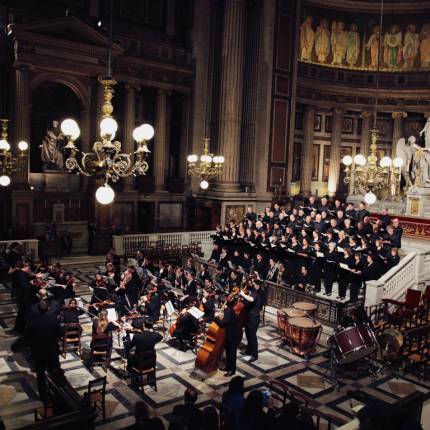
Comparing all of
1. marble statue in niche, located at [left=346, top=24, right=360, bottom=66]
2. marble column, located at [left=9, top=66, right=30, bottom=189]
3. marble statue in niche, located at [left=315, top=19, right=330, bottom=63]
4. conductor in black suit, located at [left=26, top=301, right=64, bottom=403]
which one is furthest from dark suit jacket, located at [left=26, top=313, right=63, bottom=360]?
marble statue in niche, located at [left=346, top=24, right=360, bottom=66]

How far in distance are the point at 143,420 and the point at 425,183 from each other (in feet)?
53.9

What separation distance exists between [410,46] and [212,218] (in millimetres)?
14943

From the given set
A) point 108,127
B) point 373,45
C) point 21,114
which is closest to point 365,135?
point 373,45

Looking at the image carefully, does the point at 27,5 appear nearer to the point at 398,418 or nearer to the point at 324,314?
the point at 324,314

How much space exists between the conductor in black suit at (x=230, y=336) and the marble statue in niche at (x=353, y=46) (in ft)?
73.8

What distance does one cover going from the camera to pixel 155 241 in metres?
19.9

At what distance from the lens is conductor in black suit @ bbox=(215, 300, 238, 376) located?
969 cm

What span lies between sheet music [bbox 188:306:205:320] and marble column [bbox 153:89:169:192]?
14.1m

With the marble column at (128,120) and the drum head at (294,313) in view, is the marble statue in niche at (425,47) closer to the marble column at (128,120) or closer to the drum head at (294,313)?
the marble column at (128,120)

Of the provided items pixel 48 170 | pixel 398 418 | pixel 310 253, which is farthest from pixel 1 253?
pixel 398 418

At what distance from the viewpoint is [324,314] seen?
40.8ft

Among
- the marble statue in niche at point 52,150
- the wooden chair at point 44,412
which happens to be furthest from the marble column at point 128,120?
the wooden chair at point 44,412

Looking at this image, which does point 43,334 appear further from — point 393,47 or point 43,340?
point 393,47

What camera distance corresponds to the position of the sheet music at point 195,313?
10.2 metres
